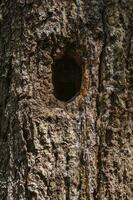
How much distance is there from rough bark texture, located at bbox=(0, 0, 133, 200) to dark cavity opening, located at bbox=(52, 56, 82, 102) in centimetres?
5

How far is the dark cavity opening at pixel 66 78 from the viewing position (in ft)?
9.21

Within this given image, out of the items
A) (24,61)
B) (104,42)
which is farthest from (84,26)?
(24,61)

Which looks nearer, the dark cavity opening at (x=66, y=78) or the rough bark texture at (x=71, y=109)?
the rough bark texture at (x=71, y=109)

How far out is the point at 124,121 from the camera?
2713 mm

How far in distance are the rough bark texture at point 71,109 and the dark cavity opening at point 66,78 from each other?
2.0 inches

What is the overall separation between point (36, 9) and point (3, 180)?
75 centimetres

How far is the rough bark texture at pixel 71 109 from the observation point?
268 centimetres

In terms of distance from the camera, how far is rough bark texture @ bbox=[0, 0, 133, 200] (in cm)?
268

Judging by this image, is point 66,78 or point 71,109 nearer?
point 71,109

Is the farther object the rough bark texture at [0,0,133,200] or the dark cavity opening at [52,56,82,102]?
the dark cavity opening at [52,56,82,102]

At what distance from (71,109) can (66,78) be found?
21cm

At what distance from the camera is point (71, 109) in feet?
8.90

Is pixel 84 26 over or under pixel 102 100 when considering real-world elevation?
over

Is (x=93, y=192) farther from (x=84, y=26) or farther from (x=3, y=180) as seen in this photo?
(x=84, y=26)
